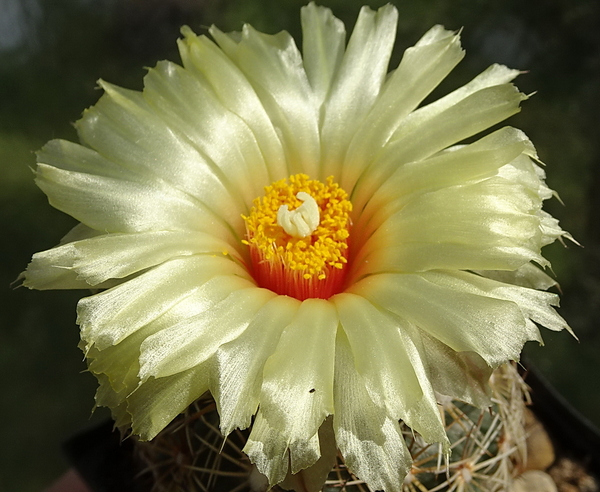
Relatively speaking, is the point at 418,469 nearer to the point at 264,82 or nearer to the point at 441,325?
the point at 441,325

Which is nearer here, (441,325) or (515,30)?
(441,325)

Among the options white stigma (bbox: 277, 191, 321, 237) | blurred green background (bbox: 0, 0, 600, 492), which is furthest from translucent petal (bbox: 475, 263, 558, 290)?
blurred green background (bbox: 0, 0, 600, 492)

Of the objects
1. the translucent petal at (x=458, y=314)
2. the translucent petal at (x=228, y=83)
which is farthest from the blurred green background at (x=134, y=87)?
the translucent petal at (x=458, y=314)

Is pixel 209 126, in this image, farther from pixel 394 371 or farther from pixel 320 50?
pixel 394 371

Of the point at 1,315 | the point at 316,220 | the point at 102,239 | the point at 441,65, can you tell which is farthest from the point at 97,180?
the point at 1,315

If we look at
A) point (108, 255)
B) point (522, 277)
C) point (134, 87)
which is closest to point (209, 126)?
point (108, 255)

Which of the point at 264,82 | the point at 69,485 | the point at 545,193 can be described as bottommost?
the point at 69,485

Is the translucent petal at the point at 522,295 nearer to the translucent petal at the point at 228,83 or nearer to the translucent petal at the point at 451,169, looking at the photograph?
the translucent petal at the point at 451,169
